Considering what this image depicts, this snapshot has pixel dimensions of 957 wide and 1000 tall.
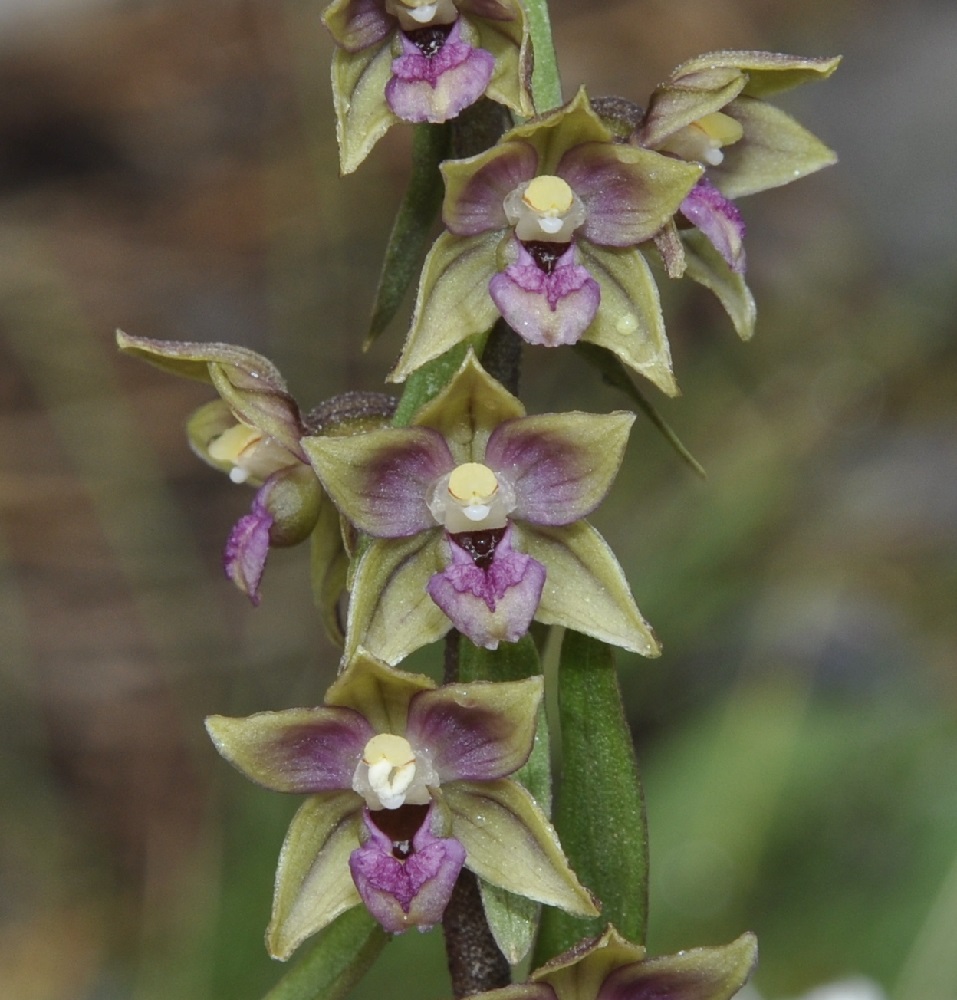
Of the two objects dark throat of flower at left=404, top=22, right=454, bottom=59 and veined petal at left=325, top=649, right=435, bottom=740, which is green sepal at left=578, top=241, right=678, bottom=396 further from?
veined petal at left=325, top=649, right=435, bottom=740

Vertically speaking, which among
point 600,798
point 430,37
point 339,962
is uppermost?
point 430,37

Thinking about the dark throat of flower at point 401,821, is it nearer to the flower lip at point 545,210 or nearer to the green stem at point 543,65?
the flower lip at point 545,210

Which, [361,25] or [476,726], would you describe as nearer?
[476,726]

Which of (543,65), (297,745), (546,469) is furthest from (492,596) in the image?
(543,65)

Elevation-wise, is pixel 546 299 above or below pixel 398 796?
above

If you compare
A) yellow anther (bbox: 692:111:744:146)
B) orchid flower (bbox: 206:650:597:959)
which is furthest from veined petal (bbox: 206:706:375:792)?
yellow anther (bbox: 692:111:744:146)

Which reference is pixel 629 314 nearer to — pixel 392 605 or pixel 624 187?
pixel 624 187

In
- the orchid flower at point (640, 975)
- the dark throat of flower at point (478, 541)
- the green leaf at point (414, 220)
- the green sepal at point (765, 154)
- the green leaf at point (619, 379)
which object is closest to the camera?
the orchid flower at point (640, 975)

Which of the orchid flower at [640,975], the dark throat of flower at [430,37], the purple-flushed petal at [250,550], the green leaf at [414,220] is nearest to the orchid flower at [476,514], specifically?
the purple-flushed petal at [250,550]
